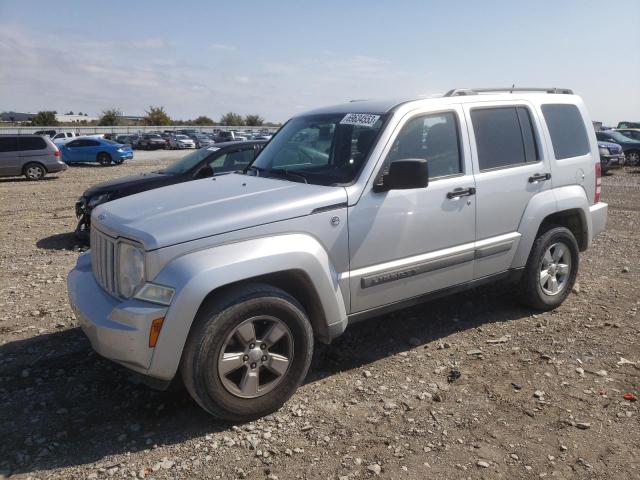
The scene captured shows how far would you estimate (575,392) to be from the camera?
149 inches

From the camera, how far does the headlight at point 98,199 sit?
849 centimetres

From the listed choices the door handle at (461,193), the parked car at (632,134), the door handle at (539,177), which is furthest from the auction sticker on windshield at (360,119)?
the parked car at (632,134)

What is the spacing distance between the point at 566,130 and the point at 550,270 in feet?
4.49

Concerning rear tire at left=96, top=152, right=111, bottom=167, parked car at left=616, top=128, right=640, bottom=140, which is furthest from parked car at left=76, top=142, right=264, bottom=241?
parked car at left=616, top=128, right=640, bottom=140

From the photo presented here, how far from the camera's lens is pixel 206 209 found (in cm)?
346

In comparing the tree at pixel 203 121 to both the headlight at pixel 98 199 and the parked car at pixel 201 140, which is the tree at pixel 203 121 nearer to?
the parked car at pixel 201 140

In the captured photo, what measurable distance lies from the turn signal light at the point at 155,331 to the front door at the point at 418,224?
1340 millimetres

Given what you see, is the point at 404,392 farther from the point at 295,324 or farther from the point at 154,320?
the point at 154,320

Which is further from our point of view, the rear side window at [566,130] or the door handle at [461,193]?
the rear side window at [566,130]

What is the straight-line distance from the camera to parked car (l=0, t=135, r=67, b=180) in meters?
18.4

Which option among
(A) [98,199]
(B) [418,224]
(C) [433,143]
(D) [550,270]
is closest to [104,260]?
(B) [418,224]

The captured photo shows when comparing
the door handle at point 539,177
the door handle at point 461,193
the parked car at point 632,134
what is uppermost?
the parked car at point 632,134

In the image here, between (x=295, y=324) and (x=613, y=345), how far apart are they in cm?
289

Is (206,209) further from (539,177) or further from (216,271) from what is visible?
(539,177)
